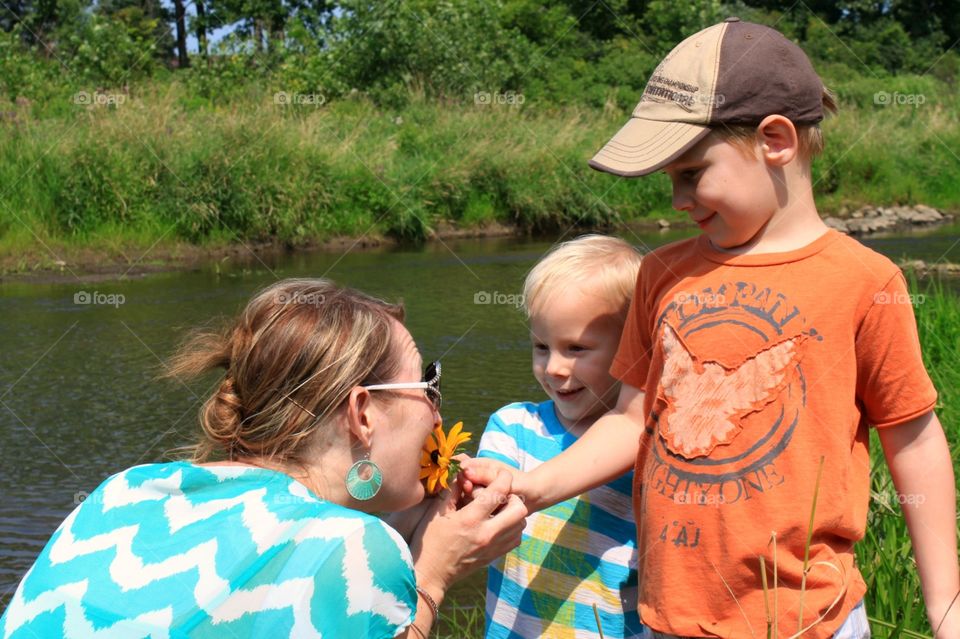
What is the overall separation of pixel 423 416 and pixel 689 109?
26.2 inches

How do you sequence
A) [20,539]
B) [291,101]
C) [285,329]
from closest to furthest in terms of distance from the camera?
[285,329]
[20,539]
[291,101]

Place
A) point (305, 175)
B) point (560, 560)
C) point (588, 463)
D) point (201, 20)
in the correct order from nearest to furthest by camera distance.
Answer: point (588, 463) → point (560, 560) → point (305, 175) → point (201, 20)

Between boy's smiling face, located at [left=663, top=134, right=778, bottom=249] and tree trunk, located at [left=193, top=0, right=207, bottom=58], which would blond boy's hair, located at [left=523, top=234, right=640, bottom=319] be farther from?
tree trunk, located at [left=193, top=0, right=207, bottom=58]

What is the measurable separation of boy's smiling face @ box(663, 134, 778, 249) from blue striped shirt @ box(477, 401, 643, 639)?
1.85ft

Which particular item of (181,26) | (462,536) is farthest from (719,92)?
(181,26)

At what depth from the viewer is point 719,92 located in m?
1.83

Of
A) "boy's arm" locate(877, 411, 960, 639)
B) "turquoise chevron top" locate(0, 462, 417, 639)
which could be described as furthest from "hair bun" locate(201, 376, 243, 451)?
"boy's arm" locate(877, 411, 960, 639)

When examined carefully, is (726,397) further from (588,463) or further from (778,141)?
(778,141)

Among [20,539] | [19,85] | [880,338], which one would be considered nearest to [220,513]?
[880,338]

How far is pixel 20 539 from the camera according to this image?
412 cm

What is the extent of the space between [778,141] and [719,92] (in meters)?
0.13

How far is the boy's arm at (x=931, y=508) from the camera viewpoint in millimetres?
1784

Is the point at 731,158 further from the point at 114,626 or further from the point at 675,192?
the point at 114,626

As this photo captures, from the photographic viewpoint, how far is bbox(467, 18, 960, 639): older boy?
68.9 inches
